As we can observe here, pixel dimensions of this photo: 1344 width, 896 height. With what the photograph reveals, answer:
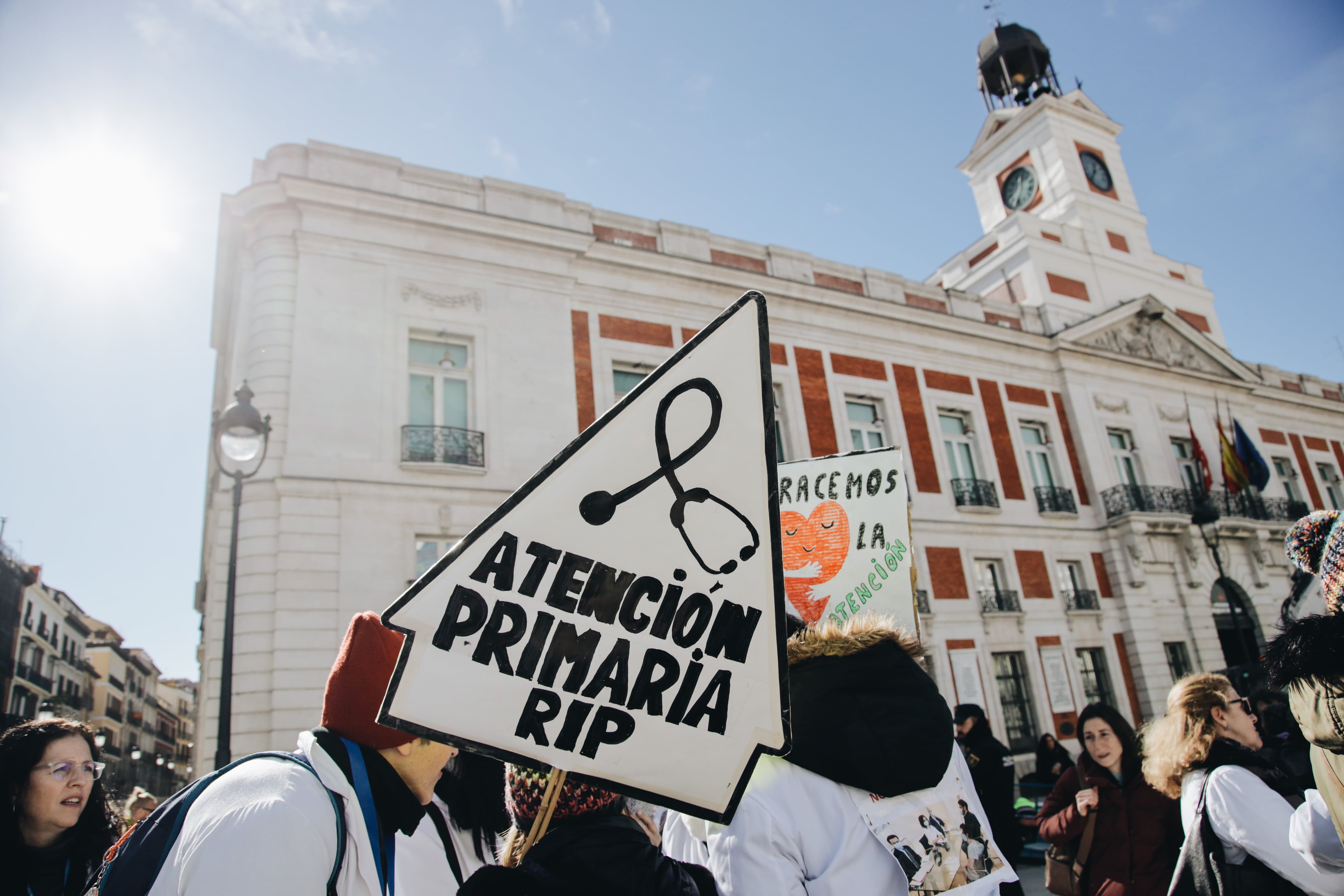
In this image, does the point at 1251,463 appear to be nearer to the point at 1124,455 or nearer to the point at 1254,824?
the point at 1124,455

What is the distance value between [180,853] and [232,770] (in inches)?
7.7

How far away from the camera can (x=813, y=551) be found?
16.4ft

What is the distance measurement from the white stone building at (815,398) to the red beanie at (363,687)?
32.9 feet

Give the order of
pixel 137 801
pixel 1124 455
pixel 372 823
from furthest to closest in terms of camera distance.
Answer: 1. pixel 1124 455
2. pixel 137 801
3. pixel 372 823

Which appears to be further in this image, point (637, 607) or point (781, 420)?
point (781, 420)

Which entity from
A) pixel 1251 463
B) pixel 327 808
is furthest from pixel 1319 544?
pixel 1251 463

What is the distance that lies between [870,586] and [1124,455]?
2021cm

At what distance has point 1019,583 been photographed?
17875 millimetres

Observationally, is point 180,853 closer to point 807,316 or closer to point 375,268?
point 375,268

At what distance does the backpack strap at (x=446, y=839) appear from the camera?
109 inches

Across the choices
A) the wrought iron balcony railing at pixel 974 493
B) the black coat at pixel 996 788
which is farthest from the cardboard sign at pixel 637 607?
the wrought iron balcony railing at pixel 974 493

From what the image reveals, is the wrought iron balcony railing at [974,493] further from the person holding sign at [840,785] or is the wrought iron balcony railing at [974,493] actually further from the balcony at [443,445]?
the person holding sign at [840,785]

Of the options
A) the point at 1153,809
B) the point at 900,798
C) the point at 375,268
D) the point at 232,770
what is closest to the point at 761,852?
the point at 900,798

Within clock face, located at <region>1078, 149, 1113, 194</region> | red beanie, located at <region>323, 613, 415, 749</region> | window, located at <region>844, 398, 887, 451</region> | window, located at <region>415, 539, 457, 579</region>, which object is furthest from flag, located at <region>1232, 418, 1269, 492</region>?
red beanie, located at <region>323, 613, 415, 749</region>
